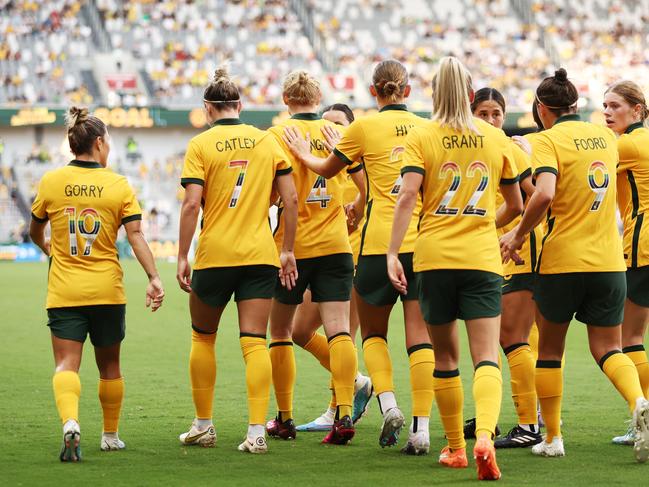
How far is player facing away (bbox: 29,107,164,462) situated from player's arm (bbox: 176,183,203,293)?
19cm

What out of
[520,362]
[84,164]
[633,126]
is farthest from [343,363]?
[633,126]

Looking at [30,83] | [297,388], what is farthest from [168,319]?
[30,83]

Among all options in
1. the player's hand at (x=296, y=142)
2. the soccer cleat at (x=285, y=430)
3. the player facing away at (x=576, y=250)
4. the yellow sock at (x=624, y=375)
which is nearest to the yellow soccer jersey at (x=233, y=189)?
the player's hand at (x=296, y=142)

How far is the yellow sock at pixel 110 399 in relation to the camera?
6941mm

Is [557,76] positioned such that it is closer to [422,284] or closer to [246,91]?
[422,284]

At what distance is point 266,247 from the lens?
6.98 metres

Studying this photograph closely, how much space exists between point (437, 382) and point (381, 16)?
129ft

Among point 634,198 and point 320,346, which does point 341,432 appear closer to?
point 320,346

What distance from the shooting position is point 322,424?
7965mm

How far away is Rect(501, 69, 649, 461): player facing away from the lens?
6535mm

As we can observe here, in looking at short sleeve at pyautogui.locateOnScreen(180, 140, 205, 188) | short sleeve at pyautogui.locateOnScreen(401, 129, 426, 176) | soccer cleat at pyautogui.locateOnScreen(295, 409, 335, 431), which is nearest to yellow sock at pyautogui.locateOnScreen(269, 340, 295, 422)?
soccer cleat at pyautogui.locateOnScreen(295, 409, 335, 431)

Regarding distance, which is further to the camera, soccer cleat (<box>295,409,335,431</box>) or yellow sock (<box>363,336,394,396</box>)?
soccer cleat (<box>295,409,335,431</box>)

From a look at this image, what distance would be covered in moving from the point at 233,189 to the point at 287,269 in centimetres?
62

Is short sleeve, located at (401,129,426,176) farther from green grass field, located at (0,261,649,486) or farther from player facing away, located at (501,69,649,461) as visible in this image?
green grass field, located at (0,261,649,486)
